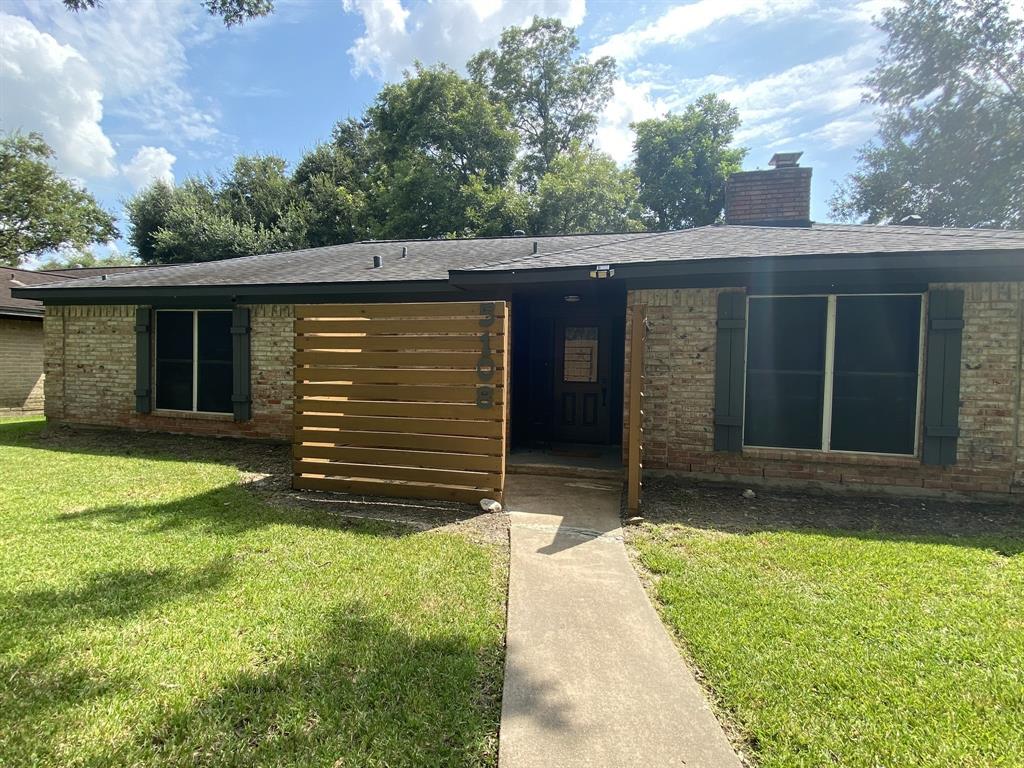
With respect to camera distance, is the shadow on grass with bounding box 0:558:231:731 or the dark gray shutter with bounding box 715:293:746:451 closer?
the shadow on grass with bounding box 0:558:231:731

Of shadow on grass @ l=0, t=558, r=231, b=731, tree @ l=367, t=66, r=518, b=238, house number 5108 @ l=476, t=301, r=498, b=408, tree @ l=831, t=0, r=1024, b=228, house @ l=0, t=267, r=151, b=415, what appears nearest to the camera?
shadow on grass @ l=0, t=558, r=231, b=731

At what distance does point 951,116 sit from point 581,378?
2323 cm

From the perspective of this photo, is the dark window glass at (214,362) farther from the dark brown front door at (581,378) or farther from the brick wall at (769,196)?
the brick wall at (769,196)

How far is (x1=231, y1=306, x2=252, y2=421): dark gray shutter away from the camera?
764 centimetres

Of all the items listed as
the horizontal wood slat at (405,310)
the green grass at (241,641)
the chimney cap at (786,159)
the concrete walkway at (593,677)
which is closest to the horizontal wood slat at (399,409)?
the horizontal wood slat at (405,310)

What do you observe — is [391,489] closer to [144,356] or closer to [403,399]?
[403,399]

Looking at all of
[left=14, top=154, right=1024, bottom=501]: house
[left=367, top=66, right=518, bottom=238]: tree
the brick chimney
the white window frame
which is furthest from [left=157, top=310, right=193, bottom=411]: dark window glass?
[left=367, top=66, right=518, bottom=238]: tree

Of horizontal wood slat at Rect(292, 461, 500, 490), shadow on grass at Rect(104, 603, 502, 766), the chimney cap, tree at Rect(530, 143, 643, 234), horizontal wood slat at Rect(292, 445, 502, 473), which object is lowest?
shadow on grass at Rect(104, 603, 502, 766)

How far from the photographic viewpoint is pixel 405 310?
4.99m

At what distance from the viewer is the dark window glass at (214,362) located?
788 cm

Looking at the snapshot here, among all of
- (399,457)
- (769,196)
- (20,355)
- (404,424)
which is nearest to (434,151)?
(20,355)

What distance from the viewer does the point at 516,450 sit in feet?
23.8

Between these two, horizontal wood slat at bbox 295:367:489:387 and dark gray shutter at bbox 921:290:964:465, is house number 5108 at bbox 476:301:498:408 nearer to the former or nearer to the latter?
horizontal wood slat at bbox 295:367:489:387

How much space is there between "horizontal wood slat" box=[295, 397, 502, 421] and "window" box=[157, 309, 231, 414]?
3539 millimetres
